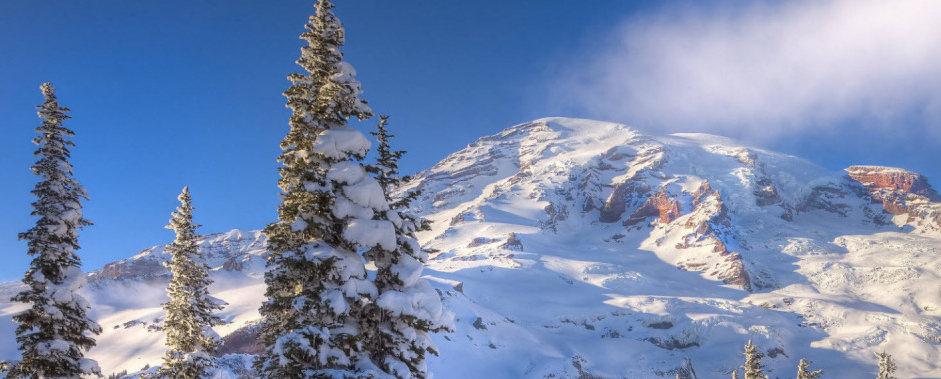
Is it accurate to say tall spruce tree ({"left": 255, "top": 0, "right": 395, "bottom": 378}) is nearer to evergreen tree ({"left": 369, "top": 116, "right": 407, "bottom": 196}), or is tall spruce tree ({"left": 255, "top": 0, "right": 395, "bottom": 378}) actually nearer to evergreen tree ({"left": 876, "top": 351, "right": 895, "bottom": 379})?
evergreen tree ({"left": 369, "top": 116, "right": 407, "bottom": 196})

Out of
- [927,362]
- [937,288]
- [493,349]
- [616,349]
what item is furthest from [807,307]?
[493,349]

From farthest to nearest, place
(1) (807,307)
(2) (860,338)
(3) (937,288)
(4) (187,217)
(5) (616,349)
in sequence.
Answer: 1. (3) (937,288)
2. (1) (807,307)
3. (2) (860,338)
4. (5) (616,349)
5. (4) (187,217)

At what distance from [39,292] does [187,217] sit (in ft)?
24.6

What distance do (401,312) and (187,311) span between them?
14.5 metres

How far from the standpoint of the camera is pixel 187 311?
2148cm

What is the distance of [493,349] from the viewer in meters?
115

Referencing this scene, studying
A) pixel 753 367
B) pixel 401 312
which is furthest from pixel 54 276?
pixel 753 367

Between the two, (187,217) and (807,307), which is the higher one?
(807,307)

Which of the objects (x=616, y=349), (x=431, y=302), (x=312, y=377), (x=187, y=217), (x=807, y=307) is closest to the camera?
(x=312, y=377)

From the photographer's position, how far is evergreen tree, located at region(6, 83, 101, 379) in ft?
50.2

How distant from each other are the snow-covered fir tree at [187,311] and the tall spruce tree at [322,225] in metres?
11.7

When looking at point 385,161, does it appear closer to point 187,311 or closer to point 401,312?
point 401,312

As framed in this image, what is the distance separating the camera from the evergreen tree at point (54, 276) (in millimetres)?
15297

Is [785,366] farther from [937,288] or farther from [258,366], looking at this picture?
[258,366]
